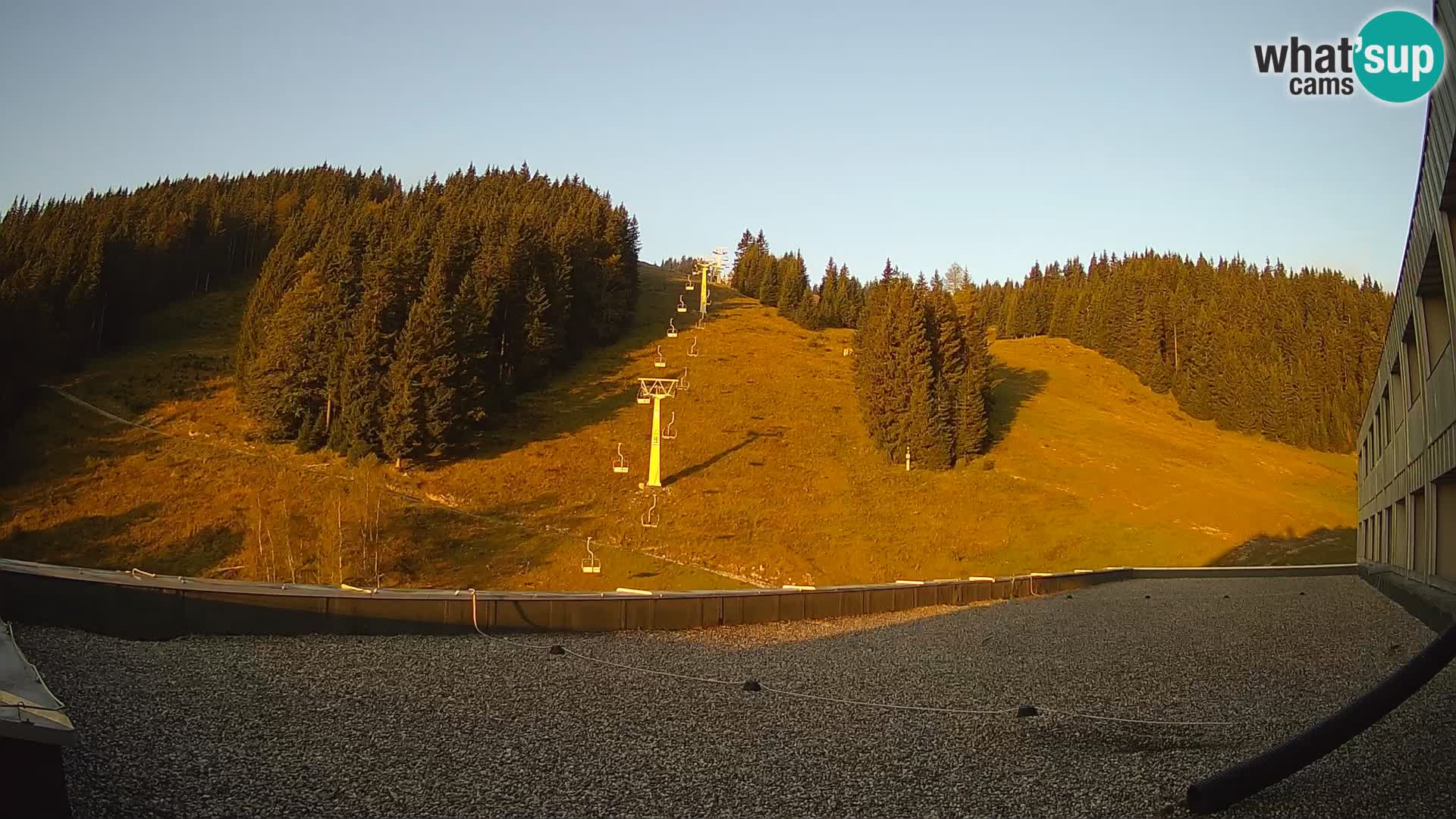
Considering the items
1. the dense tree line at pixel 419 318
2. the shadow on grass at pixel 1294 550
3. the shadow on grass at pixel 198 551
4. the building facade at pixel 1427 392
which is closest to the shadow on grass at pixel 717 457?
the dense tree line at pixel 419 318

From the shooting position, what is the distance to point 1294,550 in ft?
147

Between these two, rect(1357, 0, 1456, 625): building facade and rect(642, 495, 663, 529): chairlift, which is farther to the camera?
rect(642, 495, 663, 529): chairlift

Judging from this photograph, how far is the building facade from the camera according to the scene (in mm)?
12344

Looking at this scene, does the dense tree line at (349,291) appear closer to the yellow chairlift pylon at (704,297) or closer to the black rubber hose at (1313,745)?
the yellow chairlift pylon at (704,297)

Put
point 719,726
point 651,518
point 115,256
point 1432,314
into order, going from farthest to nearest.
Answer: point 115,256, point 651,518, point 1432,314, point 719,726

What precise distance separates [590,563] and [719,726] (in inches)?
1054

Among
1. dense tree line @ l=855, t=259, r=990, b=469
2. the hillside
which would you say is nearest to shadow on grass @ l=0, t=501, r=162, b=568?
the hillside

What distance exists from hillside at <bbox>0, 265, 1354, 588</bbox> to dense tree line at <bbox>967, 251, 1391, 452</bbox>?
318 inches

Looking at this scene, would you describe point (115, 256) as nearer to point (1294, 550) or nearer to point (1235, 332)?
point (1294, 550)

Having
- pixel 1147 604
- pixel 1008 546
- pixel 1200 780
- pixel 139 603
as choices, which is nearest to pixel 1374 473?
pixel 1147 604

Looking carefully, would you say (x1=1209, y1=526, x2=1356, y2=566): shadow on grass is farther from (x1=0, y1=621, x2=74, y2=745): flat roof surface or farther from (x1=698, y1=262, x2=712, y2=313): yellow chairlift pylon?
(x1=698, y1=262, x2=712, y2=313): yellow chairlift pylon

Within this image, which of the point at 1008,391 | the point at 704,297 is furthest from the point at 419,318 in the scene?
the point at 1008,391

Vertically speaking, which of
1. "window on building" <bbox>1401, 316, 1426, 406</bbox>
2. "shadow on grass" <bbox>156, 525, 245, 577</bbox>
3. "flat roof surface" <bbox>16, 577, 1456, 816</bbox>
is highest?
"window on building" <bbox>1401, 316, 1426, 406</bbox>

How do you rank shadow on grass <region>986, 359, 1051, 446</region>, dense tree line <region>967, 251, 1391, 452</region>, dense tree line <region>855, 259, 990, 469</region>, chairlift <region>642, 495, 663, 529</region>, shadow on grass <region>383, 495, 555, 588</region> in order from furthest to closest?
dense tree line <region>967, 251, 1391, 452</region> < shadow on grass <region>986, 359, 1051, 446</region> < dense tree line <region>855, 259, 990, 469</region> < chairlift <region>642, 495, 663, 529</region> < shadow on grass <region>383, 495, 555, 588</region>
